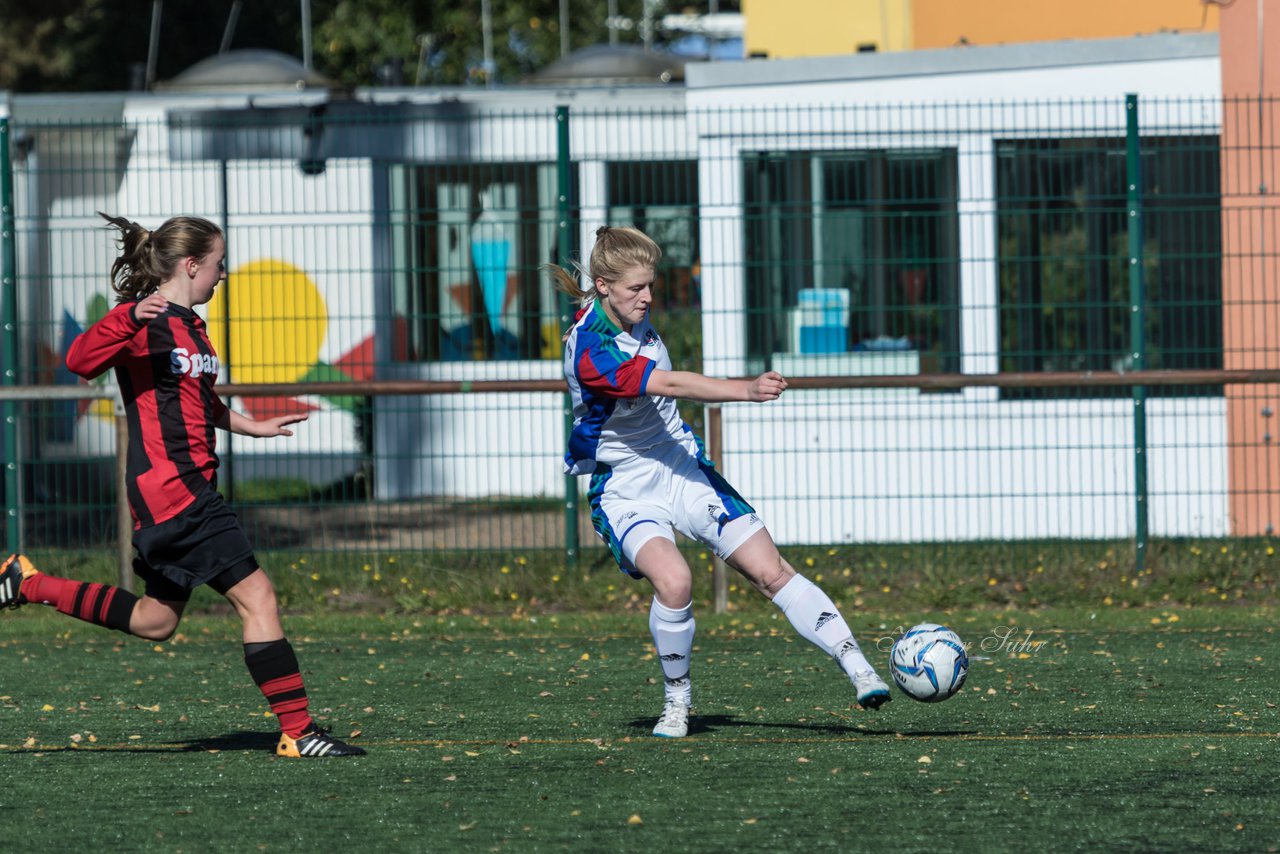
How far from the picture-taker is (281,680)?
5754mm

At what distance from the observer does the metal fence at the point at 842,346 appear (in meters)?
10.4

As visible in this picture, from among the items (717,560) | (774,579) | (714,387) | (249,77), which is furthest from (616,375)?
(249,77)

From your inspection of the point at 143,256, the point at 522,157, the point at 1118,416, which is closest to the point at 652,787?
the point at 143,256

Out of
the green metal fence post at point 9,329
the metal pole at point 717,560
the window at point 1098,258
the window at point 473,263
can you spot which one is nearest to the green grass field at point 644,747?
the metal pole at point 717,560

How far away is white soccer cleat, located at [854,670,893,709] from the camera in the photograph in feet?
18.9

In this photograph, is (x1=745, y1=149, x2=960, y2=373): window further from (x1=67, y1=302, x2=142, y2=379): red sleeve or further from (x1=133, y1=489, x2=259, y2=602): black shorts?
(x1=67, y1=302, x2=142, y2=379): red sleeve

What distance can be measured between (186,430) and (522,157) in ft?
→ 33.0

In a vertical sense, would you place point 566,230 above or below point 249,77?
below

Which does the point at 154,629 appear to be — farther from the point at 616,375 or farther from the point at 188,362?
the point at 616,375

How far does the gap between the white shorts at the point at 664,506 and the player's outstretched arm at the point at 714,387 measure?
47 centimetres

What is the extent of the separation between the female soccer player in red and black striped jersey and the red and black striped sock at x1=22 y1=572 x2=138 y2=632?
0.60 ft

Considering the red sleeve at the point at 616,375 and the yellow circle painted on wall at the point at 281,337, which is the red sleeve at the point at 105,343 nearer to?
the red sleeve at the point at 616,375

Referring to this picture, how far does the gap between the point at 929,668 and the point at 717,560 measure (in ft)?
12.3

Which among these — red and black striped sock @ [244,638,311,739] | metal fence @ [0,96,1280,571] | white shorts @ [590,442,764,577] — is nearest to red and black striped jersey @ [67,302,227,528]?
red and black striped sock @ [244,638,311,739]
